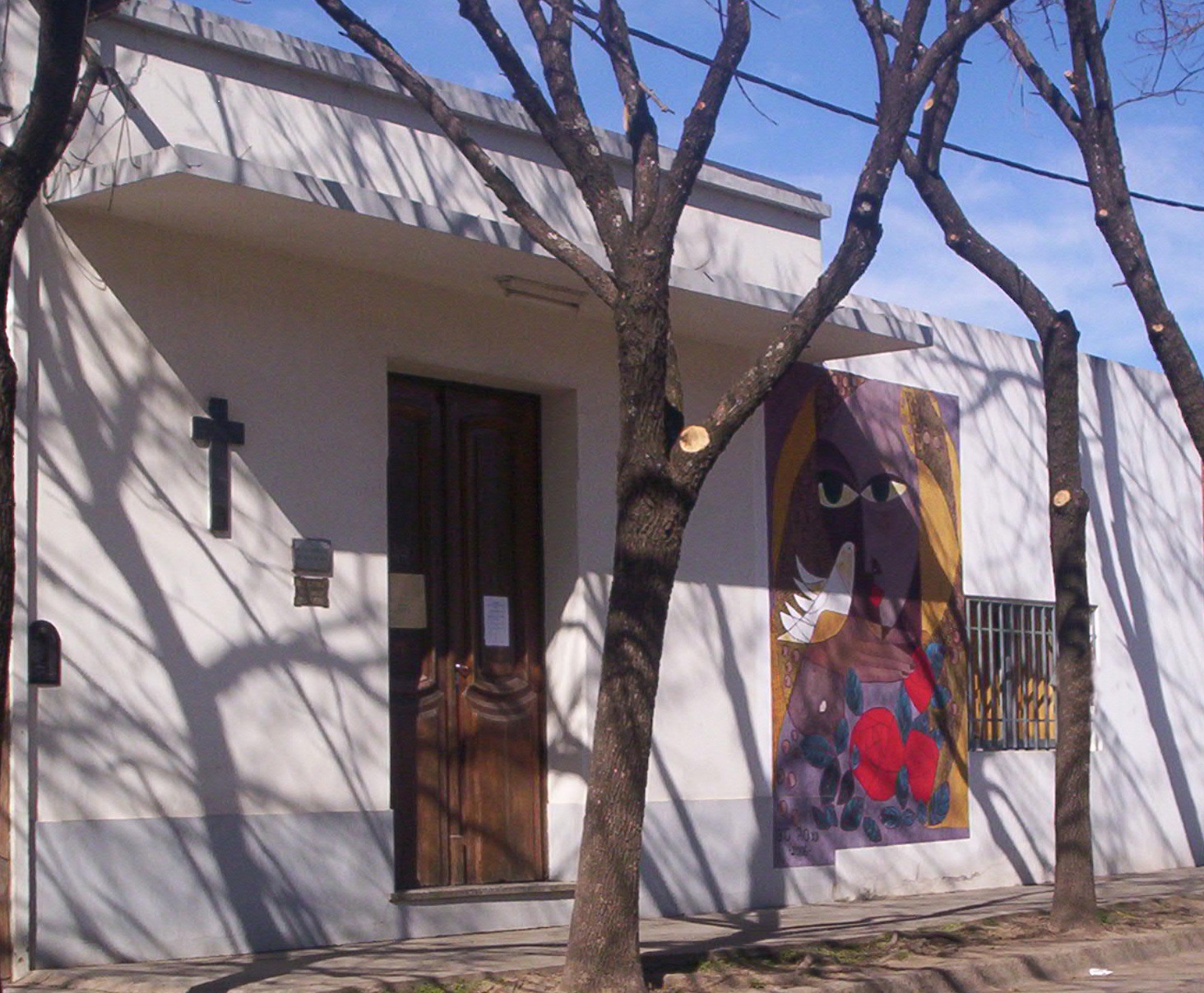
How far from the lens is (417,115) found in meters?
9.64

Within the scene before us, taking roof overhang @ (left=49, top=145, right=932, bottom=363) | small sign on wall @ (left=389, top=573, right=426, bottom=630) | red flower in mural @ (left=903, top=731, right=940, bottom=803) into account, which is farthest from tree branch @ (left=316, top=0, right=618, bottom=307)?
red flower in mural @ (left=903, top=731, right=940, bottom=803)

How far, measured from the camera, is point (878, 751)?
39.2 feet

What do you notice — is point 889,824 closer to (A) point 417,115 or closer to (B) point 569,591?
(B) point 569,591

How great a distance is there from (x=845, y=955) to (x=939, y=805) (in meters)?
4.20

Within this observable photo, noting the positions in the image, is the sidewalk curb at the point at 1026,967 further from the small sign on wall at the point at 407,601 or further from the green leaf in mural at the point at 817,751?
the small sign on wall at the point at 407,601

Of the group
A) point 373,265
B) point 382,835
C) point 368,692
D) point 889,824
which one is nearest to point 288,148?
point 373,265

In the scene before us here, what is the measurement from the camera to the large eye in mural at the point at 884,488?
12203 mm

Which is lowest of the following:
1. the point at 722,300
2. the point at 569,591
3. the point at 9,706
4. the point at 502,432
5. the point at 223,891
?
the point at 223,891

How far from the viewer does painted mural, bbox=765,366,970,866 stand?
11.5 metres

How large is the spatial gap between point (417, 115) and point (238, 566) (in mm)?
2756

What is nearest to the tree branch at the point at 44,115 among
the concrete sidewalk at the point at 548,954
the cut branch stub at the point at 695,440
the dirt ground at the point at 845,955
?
the cut branch stub at the point at 695,440

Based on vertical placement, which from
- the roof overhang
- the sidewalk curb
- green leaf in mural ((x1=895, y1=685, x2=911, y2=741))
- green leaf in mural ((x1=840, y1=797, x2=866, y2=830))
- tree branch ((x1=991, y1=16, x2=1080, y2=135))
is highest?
tree branch ((x1=991, y1=16, x2=1080, y2=135))

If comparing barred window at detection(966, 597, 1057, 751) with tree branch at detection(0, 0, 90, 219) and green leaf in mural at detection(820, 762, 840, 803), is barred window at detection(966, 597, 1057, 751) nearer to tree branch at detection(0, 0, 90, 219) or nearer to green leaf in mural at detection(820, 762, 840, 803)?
green leaf in mural at detection(820, 762, 840, 803)

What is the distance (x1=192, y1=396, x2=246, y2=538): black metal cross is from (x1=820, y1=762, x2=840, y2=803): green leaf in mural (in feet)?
15.6
